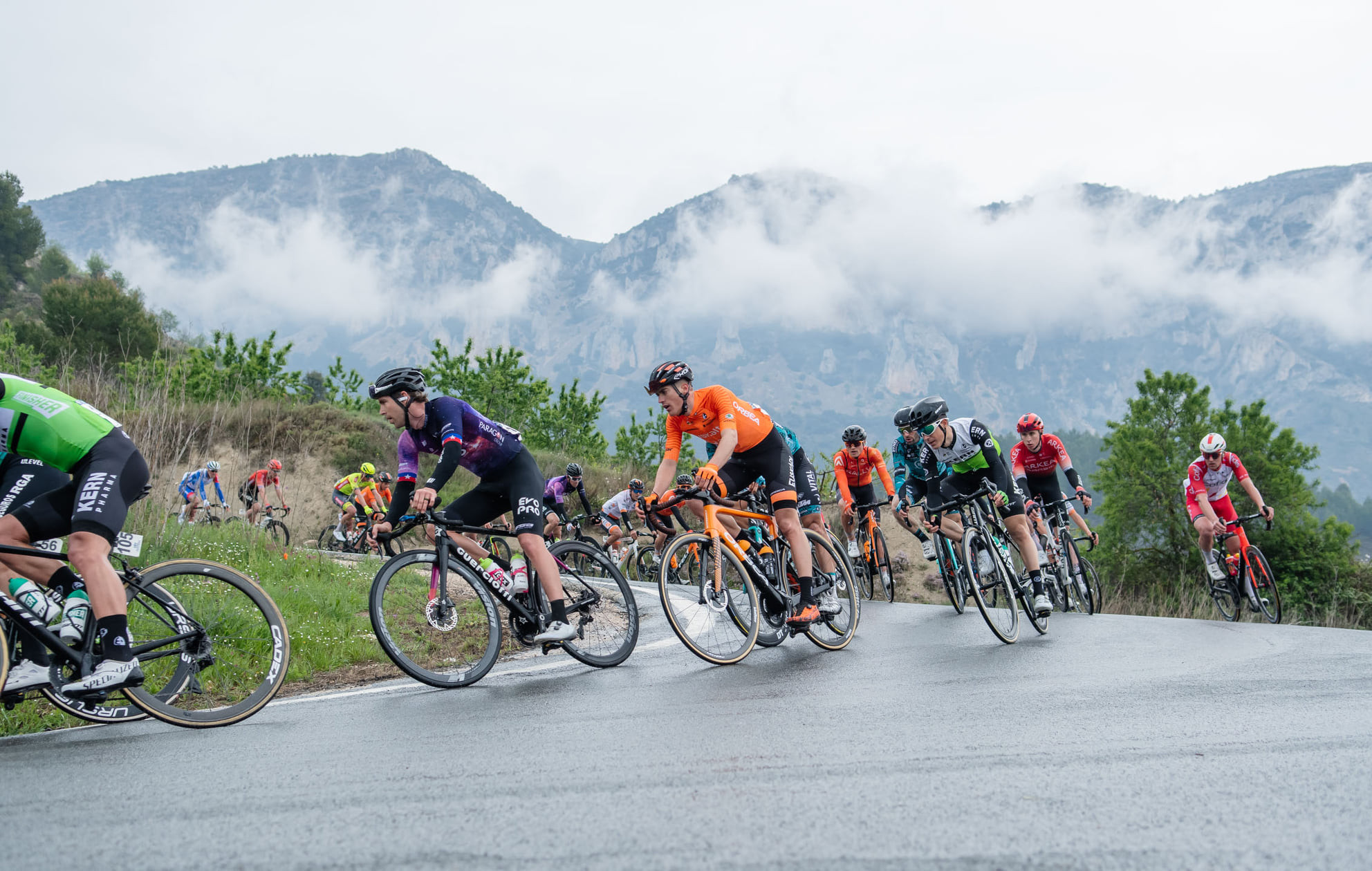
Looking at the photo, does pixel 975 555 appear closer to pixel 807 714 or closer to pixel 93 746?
pixel 807 714

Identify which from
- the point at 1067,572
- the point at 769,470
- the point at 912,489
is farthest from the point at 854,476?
the point at 769,470

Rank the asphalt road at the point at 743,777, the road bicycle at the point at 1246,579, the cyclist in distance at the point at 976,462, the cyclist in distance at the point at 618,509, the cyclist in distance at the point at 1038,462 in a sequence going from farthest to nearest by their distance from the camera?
1. the cyclist in distance at the point at 618,509
2. the cyclist in distance at the point at 1038,462
3. the road bicycle at the point at 1246,579
4. the cyclist in distance at the point at 976,462
5. the asphalt road at the point at 743,777

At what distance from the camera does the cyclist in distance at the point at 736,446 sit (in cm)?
671

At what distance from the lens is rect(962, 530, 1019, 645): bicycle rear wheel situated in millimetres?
7277

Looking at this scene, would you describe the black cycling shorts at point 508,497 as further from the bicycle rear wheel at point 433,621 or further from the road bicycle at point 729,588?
the road bicycle at point 729,588

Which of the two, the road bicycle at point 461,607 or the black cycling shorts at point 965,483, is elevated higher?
the black cycling shorts at point 965,483

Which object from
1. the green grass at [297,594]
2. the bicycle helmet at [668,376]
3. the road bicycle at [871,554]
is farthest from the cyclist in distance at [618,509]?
the bicycle helmet at [668,376]

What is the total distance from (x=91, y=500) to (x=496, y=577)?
8.05ft

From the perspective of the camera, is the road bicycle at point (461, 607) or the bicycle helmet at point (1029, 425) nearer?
the road bicycle at point (461, 607)

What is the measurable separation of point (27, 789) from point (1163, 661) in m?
6.53

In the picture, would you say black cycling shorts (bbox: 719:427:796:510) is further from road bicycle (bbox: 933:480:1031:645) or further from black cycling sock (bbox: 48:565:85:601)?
black cycling sock (bbox: 48:565:85:601)

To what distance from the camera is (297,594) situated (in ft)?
26.9

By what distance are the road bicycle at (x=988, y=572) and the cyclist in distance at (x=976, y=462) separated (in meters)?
0.13

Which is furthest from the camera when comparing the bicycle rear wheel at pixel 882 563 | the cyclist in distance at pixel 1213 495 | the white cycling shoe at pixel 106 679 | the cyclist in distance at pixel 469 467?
the bicycle rear wheel at pixel 882 563
